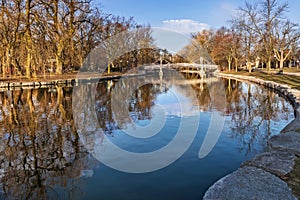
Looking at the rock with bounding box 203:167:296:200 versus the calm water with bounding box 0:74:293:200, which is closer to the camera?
the rock with bounding box 203:167:296:200

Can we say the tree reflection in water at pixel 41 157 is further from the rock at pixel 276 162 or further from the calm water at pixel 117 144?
the rock at pixel 276 162

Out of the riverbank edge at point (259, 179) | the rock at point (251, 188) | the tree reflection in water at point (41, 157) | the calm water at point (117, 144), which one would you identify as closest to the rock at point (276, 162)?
the riverbank edge at point (259, 179)

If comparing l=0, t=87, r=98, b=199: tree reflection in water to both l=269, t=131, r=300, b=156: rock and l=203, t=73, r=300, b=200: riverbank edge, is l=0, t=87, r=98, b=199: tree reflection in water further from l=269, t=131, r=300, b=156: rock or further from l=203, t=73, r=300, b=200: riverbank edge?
l=269, t=131, r=300, b=156: rock

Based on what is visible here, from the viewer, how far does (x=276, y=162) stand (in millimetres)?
4555

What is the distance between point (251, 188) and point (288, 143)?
8.07 feet

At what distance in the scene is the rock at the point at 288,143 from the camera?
17.1 ft

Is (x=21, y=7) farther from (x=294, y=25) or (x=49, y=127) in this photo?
(x=294, y=25)

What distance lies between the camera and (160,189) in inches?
168

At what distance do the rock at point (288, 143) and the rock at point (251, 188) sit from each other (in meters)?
1.39

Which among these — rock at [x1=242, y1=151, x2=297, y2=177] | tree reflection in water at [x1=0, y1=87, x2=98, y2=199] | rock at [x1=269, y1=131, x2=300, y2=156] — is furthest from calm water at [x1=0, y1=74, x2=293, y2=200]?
rock at [x1=242, y1=151, x2=297, y2=177]

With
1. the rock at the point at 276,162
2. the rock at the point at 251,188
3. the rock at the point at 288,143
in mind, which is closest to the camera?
the rock at the point at 251,188

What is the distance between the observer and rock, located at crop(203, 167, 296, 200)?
11.3ft

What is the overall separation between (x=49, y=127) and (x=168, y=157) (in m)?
4.21

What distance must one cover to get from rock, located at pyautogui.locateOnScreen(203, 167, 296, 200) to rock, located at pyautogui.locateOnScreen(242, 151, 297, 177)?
0.21m
